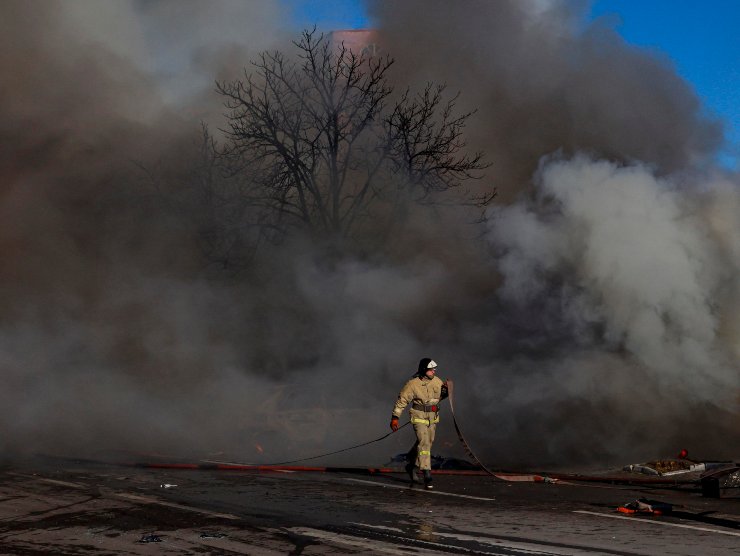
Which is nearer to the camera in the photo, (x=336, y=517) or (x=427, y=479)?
(x=336, y=517)

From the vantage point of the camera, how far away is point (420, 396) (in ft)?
29.1

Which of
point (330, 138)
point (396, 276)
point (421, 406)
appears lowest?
point (421, 406)

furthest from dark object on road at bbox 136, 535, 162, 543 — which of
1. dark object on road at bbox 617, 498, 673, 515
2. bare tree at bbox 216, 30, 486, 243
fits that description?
bare tree at bbox 216, 30, 486, 243

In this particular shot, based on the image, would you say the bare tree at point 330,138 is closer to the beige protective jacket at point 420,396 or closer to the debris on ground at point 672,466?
the beige protective jacket at point 420,396

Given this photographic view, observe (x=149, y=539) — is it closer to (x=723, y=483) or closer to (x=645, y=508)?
(x=645, y=508)

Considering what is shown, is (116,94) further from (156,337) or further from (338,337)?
(338,337)

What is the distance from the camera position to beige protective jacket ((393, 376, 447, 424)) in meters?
8.81

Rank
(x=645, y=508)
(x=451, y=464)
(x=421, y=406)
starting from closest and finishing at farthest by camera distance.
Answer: (x=645, y=508) → (x=421, y=406) → (x=451, y=464)

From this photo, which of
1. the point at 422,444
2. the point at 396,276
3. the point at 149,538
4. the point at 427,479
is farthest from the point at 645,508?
the point at 396,276

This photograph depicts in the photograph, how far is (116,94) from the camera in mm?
14352

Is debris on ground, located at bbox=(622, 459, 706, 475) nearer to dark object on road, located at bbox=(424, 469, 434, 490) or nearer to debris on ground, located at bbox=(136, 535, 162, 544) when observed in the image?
dark object on road, located at bbox=(424, 469, 434, 490)

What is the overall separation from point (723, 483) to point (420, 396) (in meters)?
2.89

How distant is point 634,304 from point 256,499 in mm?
4731

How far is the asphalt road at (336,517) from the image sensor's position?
5.38 meters
